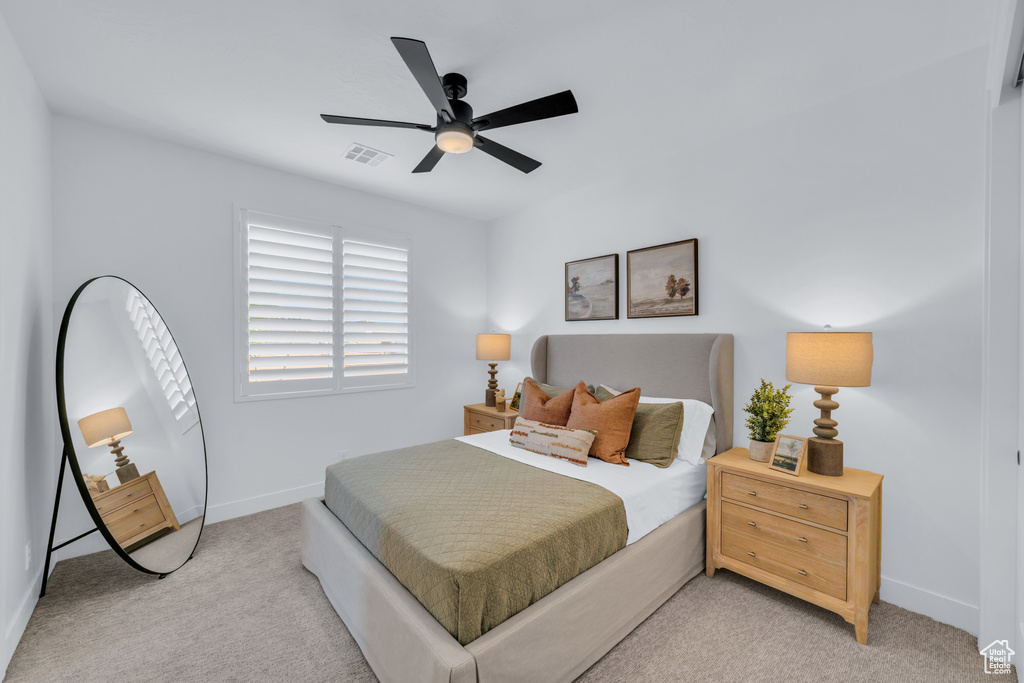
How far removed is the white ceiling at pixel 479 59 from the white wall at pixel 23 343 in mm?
303

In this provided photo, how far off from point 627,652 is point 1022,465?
1748 mm

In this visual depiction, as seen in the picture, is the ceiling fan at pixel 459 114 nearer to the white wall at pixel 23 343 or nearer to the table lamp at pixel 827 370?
the white wall at pixel 23 343

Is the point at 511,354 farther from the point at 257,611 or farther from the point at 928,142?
the point at 928,142

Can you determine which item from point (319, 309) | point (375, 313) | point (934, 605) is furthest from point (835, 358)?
point (319, 309)

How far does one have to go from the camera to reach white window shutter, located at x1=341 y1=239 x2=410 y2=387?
12.1 feet

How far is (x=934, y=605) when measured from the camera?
6.57ft

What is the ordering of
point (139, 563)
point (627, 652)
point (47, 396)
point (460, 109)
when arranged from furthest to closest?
point (47, 396), point (139, 563), point (460, 109), point (627, 652)

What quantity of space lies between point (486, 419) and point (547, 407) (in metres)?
1.13

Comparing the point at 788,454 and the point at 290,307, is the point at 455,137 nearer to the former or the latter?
the point at 290,307

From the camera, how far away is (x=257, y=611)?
6.77 ft

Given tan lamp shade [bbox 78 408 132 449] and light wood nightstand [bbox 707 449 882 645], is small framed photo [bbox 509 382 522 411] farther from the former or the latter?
tan lamp shade [bbox 78 408 132 449]

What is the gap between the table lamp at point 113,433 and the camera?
7.22 feet

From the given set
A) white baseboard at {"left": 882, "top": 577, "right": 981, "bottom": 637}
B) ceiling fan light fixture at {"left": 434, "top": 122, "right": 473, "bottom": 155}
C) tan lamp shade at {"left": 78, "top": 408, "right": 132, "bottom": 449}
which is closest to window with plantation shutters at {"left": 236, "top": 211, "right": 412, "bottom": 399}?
tan lamp shade at {"left": 78, "top": 408, "right": 132, "bottom": 449}

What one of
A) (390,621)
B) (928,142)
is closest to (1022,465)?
(928,142)
